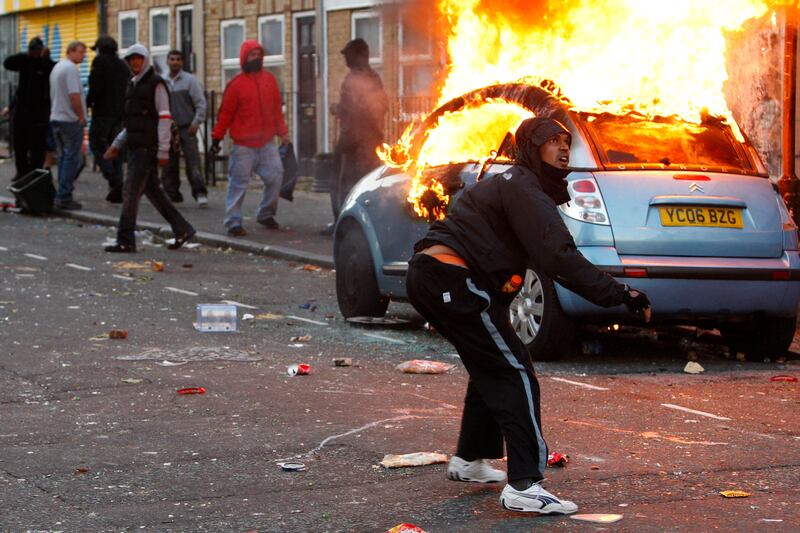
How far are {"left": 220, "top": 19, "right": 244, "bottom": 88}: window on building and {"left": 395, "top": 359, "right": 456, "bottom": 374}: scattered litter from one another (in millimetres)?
23191

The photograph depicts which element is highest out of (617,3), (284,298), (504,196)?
(617,3)

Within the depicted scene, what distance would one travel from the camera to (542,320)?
9.64 m

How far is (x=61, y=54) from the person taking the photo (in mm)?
40625

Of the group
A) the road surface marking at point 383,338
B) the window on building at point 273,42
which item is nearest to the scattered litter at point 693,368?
the road surface marking at point 383,338

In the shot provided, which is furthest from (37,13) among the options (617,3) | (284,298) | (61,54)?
(617,3)

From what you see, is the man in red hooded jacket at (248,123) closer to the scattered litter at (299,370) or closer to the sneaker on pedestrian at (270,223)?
the sneaker on pedestrian at (270,223)

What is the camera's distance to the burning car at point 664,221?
9.41 m

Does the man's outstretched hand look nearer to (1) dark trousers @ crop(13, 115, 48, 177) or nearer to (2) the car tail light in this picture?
(2) the car tail light

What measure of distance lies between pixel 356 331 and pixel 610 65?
8.45ft

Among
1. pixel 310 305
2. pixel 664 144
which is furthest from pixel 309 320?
pixel 664 144

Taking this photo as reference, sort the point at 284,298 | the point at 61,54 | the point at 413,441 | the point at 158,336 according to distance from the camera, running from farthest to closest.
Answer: the point at 61,54
the point at 284,298
the point at 158,336
the point at 413,441

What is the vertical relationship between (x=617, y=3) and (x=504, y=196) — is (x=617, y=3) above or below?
above

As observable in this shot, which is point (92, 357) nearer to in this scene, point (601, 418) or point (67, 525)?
point (601, 418)

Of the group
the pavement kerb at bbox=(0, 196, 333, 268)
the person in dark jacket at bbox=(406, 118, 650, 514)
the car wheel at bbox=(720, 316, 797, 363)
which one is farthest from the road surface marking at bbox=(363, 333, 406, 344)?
the pavement kerb at bbox=(0, 196, 333, 268)
